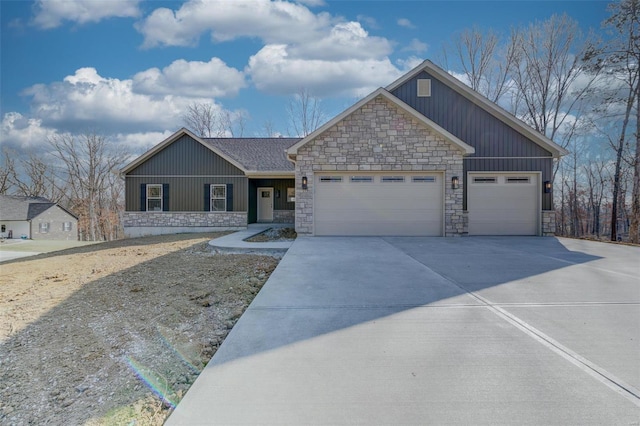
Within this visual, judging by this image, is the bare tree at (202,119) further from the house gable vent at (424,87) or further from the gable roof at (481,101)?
the house gable vent at (424,87)

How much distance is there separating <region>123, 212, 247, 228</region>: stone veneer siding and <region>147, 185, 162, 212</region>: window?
254mm

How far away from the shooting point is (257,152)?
1769cm

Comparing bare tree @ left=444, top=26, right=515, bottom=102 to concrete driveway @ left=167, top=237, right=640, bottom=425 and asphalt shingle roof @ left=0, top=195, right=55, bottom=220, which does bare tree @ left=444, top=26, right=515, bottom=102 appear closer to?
concrete driveway @ left=167, top=237, right=640, bottom=425

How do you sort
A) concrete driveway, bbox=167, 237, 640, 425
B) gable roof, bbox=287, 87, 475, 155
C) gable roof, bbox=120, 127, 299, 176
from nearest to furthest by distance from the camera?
concrete driveway, bbox=167, 237, 640, 425
gable roof, bbox=287, 87, 475, 155
gable roof, bbox=120, 127, 299, 176

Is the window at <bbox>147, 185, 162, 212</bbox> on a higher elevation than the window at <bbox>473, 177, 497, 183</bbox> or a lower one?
lower

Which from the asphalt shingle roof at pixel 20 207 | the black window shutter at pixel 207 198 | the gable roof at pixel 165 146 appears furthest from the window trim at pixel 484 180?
the asphalt shingle roof at pixel 20 207

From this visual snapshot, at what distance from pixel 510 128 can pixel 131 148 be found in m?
32.0

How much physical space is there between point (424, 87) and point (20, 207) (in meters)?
35.9

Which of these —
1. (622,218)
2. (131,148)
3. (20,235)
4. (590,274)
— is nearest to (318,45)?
(590,274)

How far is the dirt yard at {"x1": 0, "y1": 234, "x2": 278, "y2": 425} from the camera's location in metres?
2.42

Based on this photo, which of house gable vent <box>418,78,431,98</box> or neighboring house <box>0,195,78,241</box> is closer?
house gable vent <box>418,78,431,98</box>

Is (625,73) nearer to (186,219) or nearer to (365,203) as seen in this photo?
(365,203)

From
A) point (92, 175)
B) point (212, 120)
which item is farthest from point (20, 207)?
point (212, 120)

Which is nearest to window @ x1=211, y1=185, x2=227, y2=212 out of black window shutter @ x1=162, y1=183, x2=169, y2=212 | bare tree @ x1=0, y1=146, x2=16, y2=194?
black window shutter @ x1=162, y1=183, x2=169, y2=212
